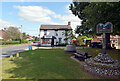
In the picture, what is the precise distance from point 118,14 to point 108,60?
4544 mm

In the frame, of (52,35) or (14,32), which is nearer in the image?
(52,35)

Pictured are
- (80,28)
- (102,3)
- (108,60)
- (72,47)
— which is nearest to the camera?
(108,60)

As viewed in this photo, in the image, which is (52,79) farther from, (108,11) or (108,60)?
(108,11)

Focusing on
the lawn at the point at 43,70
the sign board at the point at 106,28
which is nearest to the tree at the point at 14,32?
the lawn at the point at 43,70

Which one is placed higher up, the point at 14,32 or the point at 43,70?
the point at 14,32

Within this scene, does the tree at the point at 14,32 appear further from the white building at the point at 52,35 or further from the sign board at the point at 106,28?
the sign board at the point at 106,28

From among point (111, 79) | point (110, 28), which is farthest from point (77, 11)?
point (111, 79)

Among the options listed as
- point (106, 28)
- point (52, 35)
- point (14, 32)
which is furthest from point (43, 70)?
point (14, 32)

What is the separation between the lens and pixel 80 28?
57.3ft

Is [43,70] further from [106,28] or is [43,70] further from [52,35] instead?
[52,35]

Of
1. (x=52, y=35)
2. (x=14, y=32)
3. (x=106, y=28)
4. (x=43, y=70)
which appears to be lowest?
(x=43, y=70)

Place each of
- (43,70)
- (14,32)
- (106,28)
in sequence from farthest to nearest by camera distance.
Answer: 1. (14,32)
2. (43,70)
3. (106,28)

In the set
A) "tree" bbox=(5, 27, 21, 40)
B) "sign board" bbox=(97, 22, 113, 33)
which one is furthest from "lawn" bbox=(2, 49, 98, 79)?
"tree" bbox=(5, 27, 21, 40)

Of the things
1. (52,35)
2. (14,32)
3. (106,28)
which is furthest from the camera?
(14,32)
